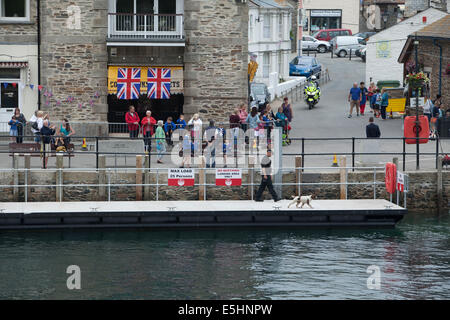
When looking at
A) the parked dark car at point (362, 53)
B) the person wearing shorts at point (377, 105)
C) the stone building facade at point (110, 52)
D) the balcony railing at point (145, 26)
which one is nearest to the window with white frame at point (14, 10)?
the stone building facade at point (110, 52)

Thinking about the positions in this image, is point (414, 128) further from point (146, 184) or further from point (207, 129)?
point (146, 184)

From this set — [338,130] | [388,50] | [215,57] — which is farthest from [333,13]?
[215,57]

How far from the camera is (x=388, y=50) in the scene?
5541cm

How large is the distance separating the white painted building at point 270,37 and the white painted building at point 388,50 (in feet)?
17.5

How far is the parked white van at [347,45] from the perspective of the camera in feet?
247

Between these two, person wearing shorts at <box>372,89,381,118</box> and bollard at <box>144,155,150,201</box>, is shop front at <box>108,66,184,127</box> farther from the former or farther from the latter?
person wearing shorts at <box>372,89,381,118</box>

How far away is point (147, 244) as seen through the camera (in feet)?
96.0

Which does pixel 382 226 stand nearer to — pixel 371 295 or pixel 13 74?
pixel 371 295

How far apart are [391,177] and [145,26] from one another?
40.9 feet

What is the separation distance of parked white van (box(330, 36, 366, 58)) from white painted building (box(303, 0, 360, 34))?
12250 millimetres

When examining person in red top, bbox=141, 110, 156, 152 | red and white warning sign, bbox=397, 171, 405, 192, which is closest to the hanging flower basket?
red and white warning sign, bbox=397, 171, 405, 192

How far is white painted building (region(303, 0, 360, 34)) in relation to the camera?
87.8 meters

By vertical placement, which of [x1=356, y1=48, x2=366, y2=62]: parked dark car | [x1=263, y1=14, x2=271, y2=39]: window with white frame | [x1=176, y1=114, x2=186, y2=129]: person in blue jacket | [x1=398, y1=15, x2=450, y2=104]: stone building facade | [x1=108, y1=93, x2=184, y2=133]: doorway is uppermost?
[x1=263, y1=14, x2=271, y2=39]: window with white frame
